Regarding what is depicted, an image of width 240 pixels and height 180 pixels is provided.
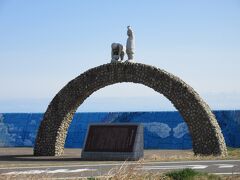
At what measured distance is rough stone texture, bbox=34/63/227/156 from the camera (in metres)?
23.4

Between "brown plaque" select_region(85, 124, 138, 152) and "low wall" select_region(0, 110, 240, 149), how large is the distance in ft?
37.6

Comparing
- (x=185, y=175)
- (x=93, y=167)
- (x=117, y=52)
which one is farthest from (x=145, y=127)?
(x=185, y=175)

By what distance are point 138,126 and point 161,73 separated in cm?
275

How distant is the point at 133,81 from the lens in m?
24.6

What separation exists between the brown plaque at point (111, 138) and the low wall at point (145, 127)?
11.5 metres

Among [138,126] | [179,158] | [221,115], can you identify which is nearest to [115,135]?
[138,126]

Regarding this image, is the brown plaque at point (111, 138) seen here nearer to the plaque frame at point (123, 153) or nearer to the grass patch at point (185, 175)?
the plaque frame at point (123, 153)

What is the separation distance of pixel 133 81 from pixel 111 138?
292 cm

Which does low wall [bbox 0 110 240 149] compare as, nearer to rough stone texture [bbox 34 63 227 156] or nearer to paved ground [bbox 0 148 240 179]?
rough stone texture [bbox 34 63 227 156]

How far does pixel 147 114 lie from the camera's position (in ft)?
119

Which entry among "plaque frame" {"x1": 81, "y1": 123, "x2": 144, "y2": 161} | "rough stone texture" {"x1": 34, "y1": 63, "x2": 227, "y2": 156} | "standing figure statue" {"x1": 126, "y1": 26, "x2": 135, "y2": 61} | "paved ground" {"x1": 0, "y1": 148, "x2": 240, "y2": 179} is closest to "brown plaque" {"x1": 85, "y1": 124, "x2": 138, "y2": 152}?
"plaque frame" {"x1": 81, "y1": 123, "x2": 144, "y2": 161}

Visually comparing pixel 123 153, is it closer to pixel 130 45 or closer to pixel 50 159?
pixel 50 159

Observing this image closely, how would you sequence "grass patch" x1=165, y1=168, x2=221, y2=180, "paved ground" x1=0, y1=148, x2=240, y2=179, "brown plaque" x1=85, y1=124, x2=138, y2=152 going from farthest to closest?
"brown plaque" x1=85, y1=124, x2=138, y2=152 < "paved ground" x1=0, y1=148, x2=240, y2=179 < "grass patch" x1=165, y1=168, x2=221, y2=180

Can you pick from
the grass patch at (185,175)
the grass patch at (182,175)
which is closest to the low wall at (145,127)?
the grass patch at (185,175)
